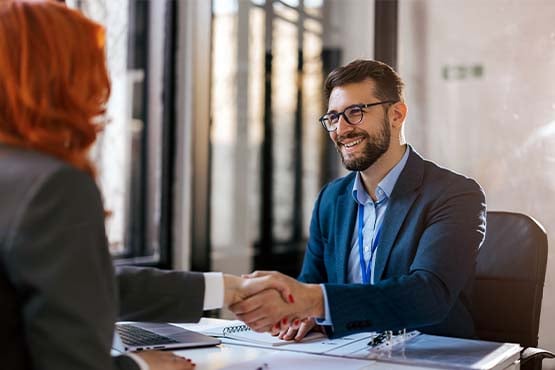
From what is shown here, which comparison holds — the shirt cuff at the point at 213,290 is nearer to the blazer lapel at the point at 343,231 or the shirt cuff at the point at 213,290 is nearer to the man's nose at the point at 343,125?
the blazer lapel at the point at 343,231

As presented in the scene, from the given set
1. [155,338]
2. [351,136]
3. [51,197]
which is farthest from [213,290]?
[351,136]

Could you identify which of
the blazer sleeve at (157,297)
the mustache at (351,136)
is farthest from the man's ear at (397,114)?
the blazer sleeve at (157,297)

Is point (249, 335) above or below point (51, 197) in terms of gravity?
below

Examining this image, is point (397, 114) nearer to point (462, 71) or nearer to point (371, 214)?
point (371, 214)

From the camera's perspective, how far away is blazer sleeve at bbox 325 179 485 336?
1.77 metres

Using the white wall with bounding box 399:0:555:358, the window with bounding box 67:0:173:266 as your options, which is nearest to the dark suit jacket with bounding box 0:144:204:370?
the white wall with bounding box 399:0:555:358

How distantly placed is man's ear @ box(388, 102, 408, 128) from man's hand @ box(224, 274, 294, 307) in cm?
74

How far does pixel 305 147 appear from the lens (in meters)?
3.96

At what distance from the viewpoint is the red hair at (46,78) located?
3.67 feet

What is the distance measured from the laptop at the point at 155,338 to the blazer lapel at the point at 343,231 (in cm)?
56

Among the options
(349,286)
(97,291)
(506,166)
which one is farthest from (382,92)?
(97,291)

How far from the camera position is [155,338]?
69.8 inches

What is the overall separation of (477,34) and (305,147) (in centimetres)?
125

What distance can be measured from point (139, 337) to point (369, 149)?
923mm
